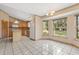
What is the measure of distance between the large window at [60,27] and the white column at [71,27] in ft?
0.30

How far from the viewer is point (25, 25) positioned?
324 cm

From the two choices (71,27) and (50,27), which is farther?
(50,27)

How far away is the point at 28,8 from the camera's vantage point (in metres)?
3.13

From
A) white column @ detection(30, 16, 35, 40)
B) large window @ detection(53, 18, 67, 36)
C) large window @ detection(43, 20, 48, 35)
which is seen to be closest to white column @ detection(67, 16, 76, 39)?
large window @ detection(53, 18, 67, 36)

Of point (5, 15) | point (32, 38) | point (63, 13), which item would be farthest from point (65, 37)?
point (5, 15)

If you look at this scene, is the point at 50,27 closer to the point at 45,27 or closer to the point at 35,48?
the point at 45,27

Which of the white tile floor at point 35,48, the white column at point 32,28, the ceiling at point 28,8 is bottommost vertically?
the white tile floor at point 35,48

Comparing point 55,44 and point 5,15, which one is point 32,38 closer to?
point 55,44

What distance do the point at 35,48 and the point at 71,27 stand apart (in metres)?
1.06

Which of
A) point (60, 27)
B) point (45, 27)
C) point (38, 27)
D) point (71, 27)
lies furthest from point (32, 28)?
point (71, 27)

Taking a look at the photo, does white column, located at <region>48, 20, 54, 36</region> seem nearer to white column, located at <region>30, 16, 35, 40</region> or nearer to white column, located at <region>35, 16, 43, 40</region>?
white column, located at <region>35, 16, 43, 40</region>

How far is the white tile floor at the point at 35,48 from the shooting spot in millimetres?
3102

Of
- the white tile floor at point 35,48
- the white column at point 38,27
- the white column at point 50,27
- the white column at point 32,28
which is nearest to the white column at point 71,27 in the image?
the white tile floor at point 35,48

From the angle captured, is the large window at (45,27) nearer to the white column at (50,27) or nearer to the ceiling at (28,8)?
the white column at (50,27)
